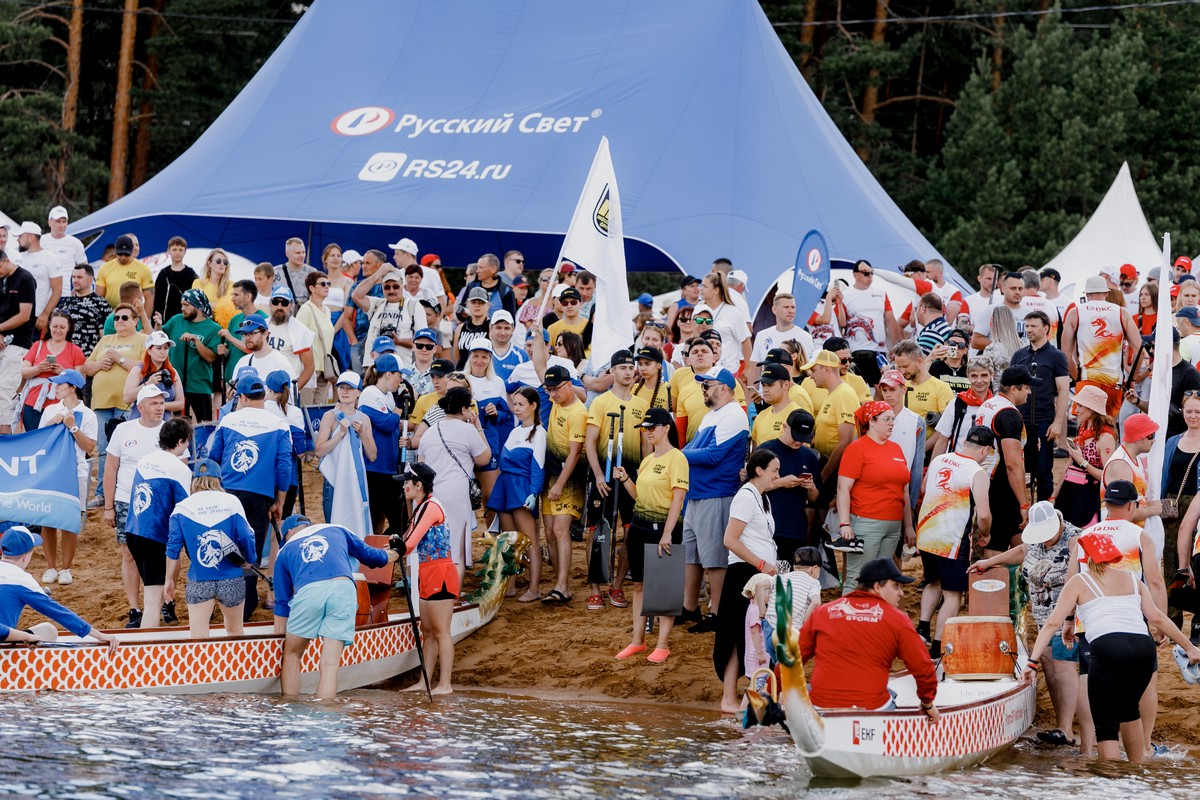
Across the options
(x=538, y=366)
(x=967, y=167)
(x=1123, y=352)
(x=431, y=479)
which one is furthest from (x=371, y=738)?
(x=967, y=167)

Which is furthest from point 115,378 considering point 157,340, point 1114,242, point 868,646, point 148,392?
point 1114,242

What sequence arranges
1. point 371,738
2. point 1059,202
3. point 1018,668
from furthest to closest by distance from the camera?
1. point 1059,202
2. point 1018,668
3. point 371,738

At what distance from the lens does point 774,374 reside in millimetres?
11531

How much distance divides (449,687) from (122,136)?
22.9 m

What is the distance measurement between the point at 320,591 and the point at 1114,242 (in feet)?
54.0

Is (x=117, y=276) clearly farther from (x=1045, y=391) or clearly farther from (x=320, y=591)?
(x=1045, y=391)

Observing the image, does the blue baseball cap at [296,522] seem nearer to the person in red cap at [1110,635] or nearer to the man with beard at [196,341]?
the man with beard at [196,341]

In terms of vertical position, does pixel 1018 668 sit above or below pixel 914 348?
below

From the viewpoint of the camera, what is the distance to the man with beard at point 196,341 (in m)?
14.1

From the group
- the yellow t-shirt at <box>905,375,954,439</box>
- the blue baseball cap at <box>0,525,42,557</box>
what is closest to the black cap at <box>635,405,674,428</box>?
the yellow t-shirt at <box>905,375,954,439</box>

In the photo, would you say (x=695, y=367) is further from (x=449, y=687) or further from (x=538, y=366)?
(x=449, y=687)

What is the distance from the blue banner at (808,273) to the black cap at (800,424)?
10.2ft

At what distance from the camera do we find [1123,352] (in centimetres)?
1354

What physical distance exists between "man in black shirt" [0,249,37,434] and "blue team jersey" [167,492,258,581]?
5204 millimetres
